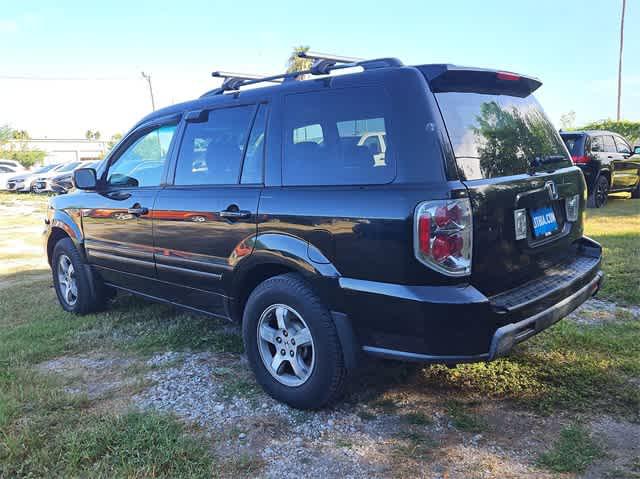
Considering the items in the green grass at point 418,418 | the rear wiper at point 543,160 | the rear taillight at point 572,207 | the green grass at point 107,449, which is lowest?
the green grass at point 418,418

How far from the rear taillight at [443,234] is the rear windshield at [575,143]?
9658mm

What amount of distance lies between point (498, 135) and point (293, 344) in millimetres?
1669

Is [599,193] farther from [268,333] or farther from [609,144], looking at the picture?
[268,333]

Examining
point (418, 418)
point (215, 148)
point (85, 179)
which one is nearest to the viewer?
point (418, 418)

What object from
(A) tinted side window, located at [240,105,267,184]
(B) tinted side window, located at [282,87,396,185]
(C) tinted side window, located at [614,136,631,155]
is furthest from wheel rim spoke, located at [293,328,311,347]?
(C) tinted side window, located at [614,136,631,155]

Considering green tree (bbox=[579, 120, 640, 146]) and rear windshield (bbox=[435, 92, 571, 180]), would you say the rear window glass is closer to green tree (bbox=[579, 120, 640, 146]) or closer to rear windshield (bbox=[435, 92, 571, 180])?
rear windshield (bbox=[435, 92, 571, 180])

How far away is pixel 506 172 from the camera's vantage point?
281cm

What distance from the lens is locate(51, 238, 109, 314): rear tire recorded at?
4.93m

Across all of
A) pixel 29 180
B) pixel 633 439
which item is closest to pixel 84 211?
pixel 633 439

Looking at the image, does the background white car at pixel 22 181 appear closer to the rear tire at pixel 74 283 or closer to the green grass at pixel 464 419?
the rear tire at pixel 74 283

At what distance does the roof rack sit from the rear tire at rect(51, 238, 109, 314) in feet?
7.01

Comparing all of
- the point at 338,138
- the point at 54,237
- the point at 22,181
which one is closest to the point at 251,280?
the point at 338,138

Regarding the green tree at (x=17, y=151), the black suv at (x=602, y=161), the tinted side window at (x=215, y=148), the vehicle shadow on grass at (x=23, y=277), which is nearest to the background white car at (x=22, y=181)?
the green tree at (x=17, y=151)

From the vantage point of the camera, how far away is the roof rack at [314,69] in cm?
297
